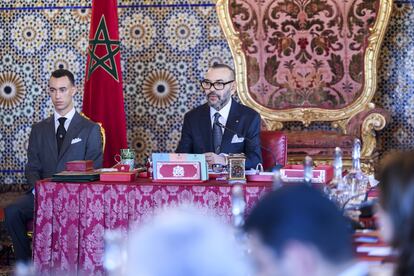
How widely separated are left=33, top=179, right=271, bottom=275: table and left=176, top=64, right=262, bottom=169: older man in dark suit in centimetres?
102

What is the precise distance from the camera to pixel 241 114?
599 centimetres

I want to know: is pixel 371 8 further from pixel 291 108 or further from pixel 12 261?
pixel 12 261

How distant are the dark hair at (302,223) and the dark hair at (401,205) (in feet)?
0.79

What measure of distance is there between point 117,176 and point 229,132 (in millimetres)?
1224

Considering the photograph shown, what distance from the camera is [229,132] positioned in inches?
232

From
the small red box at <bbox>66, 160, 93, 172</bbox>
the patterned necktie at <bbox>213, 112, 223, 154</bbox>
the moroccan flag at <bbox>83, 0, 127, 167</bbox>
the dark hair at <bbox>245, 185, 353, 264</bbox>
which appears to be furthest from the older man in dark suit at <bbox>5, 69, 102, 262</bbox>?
the dark hair at <bbox>245, 185, 353, 264</bbox>

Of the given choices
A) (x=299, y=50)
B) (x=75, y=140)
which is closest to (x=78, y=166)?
(x=75, y=140)

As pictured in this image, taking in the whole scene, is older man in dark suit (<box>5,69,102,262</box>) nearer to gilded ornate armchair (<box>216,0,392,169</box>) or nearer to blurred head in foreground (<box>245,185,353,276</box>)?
gilded ornate armchair (<box>216,0,392,169</box>)

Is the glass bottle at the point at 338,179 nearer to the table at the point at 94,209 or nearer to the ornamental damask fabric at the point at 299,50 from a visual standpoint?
the table at the point at 94,209

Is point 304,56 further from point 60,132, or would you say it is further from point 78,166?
point 78,166

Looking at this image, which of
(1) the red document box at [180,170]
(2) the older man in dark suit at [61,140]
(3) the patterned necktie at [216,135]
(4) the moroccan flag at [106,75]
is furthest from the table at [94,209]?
(4) the moroccan flag at [106,75]

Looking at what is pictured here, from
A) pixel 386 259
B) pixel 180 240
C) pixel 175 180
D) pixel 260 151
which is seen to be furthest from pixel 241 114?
pixel 180 240

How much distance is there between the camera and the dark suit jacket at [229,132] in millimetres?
→ 5754

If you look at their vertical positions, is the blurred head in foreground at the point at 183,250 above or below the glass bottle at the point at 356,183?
above
